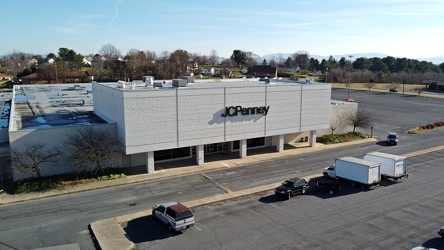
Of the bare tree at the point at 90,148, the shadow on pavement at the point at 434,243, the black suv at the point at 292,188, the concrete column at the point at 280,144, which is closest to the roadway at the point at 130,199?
the black suv at the point at 292,188

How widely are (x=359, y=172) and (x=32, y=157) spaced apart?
2966 cm

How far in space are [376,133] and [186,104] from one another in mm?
35620

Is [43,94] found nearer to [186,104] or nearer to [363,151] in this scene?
[186,104]

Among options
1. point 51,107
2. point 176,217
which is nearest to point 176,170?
point 176,217

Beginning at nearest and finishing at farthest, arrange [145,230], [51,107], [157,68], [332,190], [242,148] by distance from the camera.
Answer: [145,230] < [332,190] < [242,148] < [51,107] < [157,68]

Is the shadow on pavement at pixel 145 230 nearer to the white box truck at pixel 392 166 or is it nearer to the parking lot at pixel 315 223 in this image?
the parking lot at pixel 315 223

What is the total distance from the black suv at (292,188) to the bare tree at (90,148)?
1674cm

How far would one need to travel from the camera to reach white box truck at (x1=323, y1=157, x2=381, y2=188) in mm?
32656

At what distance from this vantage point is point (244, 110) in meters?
41.8

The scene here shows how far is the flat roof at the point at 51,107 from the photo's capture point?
40.7 metres

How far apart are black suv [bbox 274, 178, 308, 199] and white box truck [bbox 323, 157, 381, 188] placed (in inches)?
191

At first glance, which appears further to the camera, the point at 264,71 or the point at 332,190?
the point at 264,71

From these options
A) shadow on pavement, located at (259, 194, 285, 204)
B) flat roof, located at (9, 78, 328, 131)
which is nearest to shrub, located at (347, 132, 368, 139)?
flat roof, located at (9, 78, 328, 131)

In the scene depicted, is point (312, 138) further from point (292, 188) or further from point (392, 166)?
point (292, 188)
